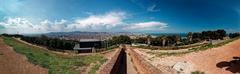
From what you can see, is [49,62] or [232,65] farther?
[232,65]

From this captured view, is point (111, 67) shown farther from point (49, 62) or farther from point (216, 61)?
point (216, 61)

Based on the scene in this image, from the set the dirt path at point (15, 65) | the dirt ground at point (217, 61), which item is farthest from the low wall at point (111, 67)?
the dirt ground at point (217, 61)

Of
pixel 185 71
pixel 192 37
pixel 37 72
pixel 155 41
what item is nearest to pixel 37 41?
pixel 37 72

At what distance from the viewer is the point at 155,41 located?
83062mm

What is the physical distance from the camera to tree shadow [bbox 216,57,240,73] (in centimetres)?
1789

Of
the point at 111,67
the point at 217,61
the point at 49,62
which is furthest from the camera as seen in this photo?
the point at 217,61

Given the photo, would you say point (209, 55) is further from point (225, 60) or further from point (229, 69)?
point (229, 69)

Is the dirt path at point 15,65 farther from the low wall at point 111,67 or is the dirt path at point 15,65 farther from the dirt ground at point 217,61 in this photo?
the dirt ground at point 217,61

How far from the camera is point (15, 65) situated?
18953 mm

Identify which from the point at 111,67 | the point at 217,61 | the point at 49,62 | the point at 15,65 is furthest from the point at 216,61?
the point at 15,65

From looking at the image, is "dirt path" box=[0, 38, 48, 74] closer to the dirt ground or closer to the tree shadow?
the dirt ground

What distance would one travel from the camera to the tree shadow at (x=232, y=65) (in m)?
17.9

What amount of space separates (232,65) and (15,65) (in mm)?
13152

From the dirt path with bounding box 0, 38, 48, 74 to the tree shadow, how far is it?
34.5 ft
